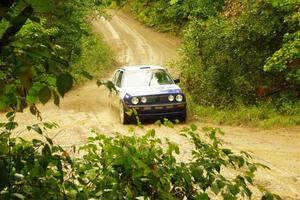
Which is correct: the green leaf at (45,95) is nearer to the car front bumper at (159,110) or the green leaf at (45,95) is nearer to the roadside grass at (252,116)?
the car front bumper at (159,110)

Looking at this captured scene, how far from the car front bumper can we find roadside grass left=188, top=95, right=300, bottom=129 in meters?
1.15

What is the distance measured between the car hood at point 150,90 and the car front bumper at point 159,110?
1.14ft

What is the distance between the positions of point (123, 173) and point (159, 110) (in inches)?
398

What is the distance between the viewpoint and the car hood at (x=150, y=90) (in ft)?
41.6

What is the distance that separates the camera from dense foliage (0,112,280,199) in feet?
7.51

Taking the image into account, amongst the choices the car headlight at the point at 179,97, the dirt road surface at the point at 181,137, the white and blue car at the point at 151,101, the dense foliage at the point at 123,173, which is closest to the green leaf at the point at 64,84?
the dense foliage at the point at 123,173

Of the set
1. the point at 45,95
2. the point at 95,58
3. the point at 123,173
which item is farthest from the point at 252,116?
the point at 95,58

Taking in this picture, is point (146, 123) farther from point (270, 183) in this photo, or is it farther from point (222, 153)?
point (222, 153)

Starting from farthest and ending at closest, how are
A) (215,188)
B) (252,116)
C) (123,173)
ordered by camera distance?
(252,116) < (123,173) < (215,188)

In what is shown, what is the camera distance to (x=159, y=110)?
A: 12711 millimetres

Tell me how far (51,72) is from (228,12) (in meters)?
16.2

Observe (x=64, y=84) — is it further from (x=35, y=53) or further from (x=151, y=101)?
(x=151, y=101)

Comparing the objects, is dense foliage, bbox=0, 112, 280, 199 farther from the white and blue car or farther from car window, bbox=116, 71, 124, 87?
car window, bbox=116, 71, 124, 87

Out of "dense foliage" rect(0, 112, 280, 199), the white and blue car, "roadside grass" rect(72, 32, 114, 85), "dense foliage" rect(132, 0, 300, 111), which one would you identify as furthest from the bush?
"dense foliage" rect(0, 112, 280, 199)
